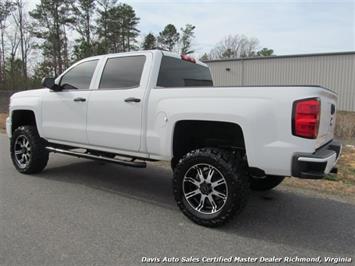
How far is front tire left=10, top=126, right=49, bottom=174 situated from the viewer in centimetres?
615

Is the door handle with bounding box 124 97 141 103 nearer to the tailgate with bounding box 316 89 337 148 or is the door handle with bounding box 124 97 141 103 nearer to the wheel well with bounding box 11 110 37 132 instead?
the tailgate with bounding box 316 89 337 148

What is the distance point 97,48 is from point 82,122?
39788mm


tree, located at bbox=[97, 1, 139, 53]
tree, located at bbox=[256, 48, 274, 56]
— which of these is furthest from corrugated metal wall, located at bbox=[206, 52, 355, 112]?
tree, located at bbox=[256, 48, 274, 56]

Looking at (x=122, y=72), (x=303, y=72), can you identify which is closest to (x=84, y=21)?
(x=303, y=72)

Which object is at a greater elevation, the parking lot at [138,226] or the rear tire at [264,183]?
the rear tire at [264,183]

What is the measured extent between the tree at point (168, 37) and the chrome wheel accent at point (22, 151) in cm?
5085

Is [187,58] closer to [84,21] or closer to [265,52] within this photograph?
[84,21]

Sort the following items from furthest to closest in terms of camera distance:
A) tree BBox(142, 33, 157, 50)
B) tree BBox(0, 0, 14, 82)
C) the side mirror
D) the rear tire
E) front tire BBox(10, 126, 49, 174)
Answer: tree BBox(142, 33, 157, 50), tree BBox(0, 0, 14, 82), front tire BBox(10, 126, 49, 174), the side mirror, the rear tire

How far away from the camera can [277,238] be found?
12.4 feet

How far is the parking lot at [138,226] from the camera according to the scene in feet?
11.2

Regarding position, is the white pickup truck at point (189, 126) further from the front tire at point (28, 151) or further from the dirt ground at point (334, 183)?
the dirt ground at point (334, 183)

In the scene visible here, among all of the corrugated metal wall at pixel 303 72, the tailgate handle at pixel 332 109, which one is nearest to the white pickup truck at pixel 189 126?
the tailgate handle at pixel 332 109

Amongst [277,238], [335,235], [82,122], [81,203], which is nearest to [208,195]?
[277,238]

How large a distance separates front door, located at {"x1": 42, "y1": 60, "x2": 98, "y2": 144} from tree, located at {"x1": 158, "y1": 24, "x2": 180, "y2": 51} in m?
51.2
